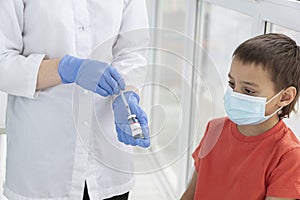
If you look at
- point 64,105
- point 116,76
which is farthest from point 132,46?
point 64,105

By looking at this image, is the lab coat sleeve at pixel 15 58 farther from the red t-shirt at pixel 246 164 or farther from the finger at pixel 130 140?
the red t-shirt at pixel 246 164

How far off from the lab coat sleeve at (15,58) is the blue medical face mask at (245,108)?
0.48 metres

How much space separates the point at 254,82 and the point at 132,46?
13.4 inches

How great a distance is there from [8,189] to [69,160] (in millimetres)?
198

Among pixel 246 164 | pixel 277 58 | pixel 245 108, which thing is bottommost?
pixel 246 164

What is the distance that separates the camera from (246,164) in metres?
1.38

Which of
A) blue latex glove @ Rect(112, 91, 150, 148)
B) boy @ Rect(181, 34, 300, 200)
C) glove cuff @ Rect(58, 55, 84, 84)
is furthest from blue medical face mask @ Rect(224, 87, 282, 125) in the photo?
glove cuff @ Rect(58, 55, 84, 84)

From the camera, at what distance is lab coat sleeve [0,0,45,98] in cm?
137

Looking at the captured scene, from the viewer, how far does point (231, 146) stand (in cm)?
144

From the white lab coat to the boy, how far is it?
0.26 metres

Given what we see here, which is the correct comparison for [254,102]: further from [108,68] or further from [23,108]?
[23,108]

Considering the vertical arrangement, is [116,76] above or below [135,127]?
above

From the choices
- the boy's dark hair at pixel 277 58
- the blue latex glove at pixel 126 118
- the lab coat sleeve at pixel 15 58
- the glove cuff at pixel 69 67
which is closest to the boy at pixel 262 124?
the boy's dark hair at pixel 277 58

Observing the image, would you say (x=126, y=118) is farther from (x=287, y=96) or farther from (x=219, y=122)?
(x=287, y=96)
